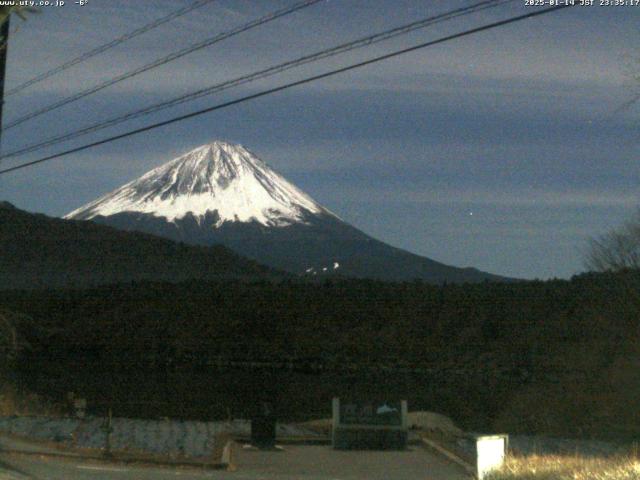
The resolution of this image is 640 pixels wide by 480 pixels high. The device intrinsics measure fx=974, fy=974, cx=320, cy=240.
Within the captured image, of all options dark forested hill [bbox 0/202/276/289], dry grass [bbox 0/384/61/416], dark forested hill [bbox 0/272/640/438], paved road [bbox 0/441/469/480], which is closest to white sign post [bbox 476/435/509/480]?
paved road [bbox 0/441/469/480]

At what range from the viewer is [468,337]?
62.4 m

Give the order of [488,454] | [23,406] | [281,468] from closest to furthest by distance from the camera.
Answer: [488,454], [281,468], [23,406]

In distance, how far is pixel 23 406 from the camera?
28250mm

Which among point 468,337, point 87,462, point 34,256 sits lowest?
point 87,462

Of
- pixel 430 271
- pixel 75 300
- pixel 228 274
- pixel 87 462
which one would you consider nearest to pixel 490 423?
pixel 87 462

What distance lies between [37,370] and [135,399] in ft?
40.7

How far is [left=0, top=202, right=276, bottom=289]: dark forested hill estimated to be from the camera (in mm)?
67562

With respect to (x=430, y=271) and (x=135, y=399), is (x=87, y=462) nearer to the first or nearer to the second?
(x=135, y=399)

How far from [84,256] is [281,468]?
56699 mm

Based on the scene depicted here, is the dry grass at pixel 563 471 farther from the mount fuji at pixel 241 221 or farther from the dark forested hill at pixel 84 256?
the mount fuji at pixel 241 221

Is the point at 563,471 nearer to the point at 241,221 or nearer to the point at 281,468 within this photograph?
the point at 281,468

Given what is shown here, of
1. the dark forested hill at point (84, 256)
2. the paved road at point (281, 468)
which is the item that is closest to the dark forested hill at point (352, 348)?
the dark forested hill at point (84, 256)

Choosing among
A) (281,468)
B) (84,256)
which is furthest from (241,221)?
(281,468)

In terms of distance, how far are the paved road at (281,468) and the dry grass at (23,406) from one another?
837 cm
